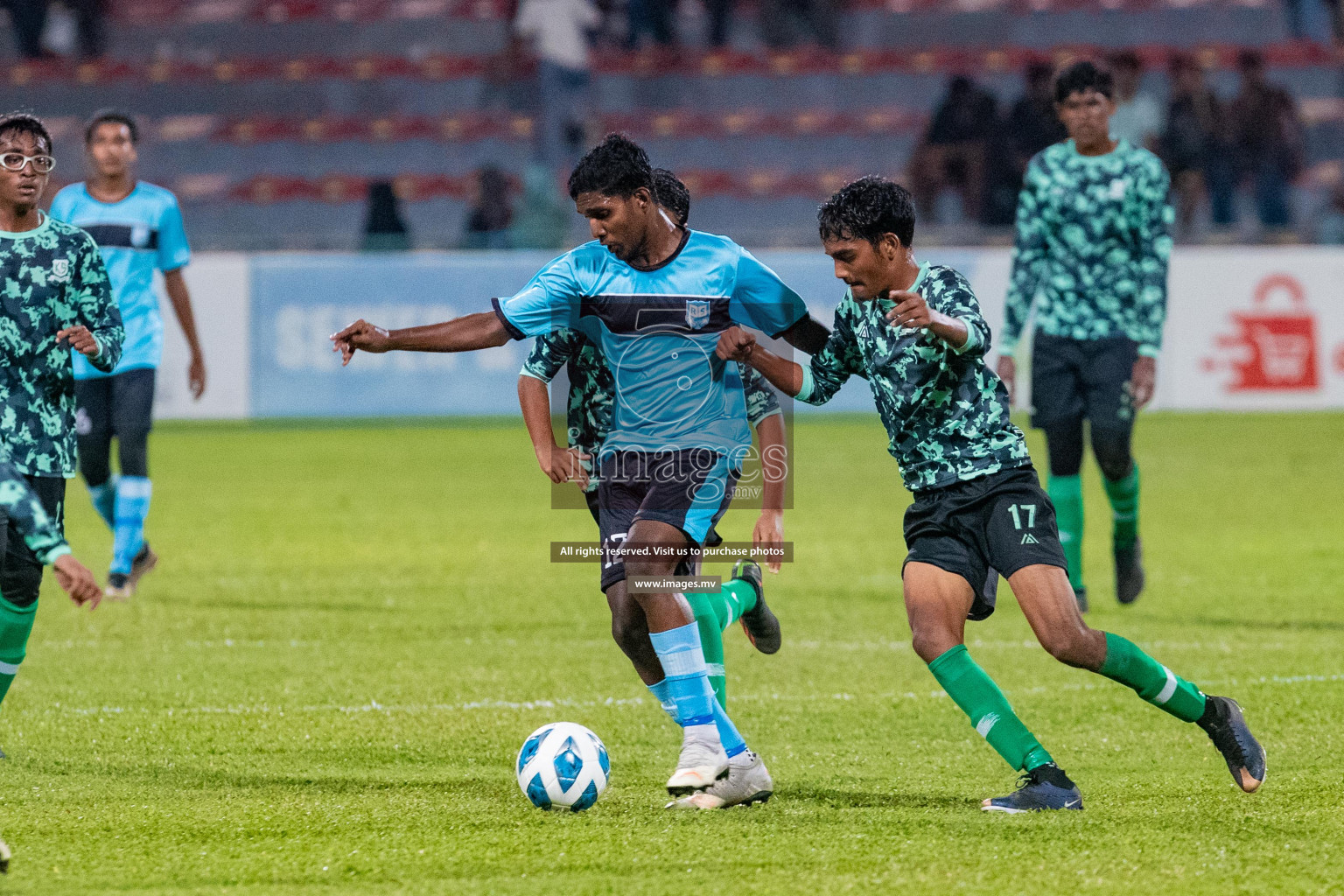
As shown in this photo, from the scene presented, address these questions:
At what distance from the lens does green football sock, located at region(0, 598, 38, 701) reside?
5277 mm

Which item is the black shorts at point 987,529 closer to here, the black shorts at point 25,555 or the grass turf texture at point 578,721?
the grass turf texture at point 578,721

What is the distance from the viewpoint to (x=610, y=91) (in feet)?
68.1

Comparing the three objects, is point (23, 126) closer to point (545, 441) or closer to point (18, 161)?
point (18, 161)

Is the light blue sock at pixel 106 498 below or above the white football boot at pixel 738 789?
above

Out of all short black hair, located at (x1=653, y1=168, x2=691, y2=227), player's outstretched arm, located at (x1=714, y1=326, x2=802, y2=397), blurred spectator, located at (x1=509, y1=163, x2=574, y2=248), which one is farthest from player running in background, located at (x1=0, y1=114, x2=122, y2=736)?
blurred spectator, located at (x1=509, y1=163, x2=574, y2=248)

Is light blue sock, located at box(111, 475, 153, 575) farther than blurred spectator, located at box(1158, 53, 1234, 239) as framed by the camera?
No

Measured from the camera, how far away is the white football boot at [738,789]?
15.4ft

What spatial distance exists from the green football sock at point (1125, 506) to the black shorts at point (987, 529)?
3353mm

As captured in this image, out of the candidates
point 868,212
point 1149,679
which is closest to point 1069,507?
point 1149,679

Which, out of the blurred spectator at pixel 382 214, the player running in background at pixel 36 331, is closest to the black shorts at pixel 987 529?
the player running in background at pixel 36 331

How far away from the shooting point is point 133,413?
8375 mm

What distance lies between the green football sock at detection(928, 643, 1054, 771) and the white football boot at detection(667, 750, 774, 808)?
1.82 feet

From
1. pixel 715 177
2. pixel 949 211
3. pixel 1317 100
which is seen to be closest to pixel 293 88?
pixel 715 177

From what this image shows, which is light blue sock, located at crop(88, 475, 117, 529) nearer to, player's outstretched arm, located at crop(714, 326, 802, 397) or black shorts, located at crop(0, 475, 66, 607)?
black shorts, located at crop(0, 475, 66, 607)
